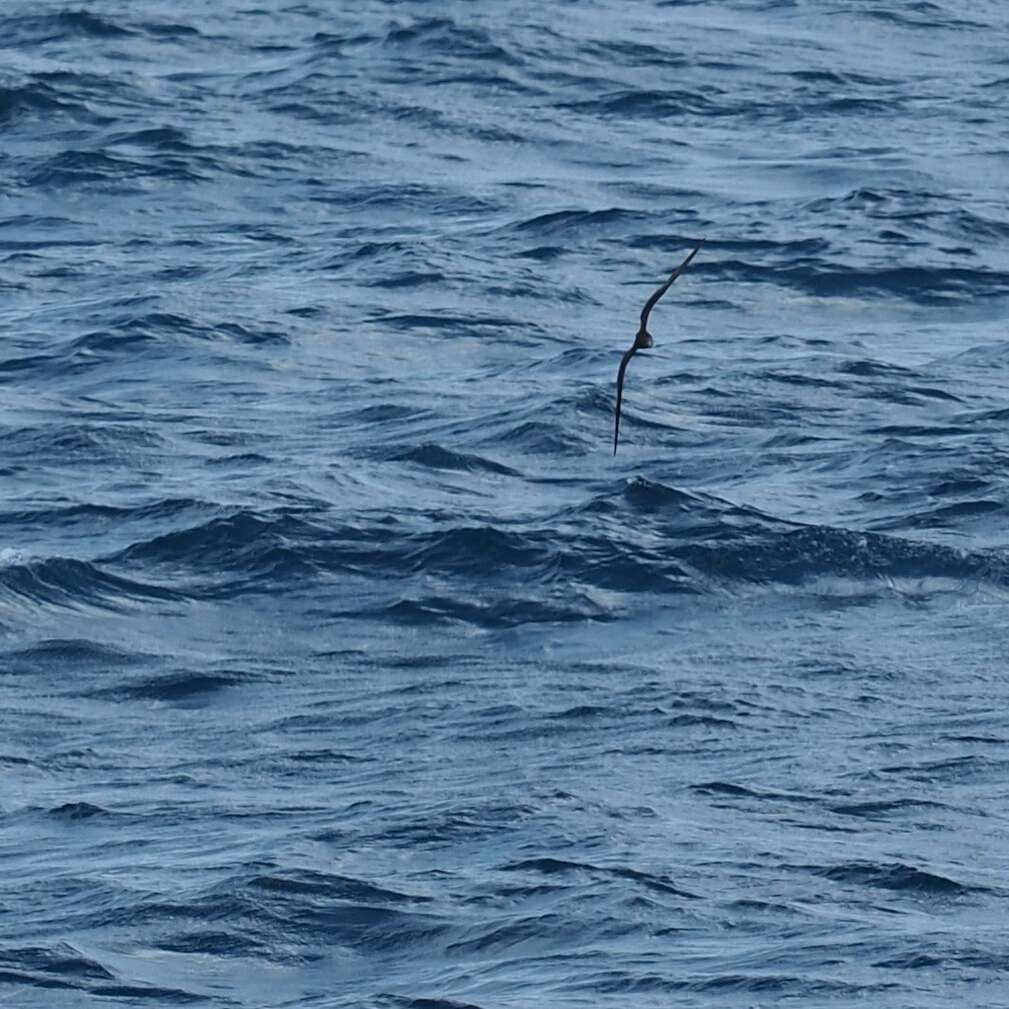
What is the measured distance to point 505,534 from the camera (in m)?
23.2

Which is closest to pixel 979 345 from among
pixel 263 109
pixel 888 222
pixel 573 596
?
pixel 888 222

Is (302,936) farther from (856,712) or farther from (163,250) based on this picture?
(163,250)

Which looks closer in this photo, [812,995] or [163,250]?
[812,995]

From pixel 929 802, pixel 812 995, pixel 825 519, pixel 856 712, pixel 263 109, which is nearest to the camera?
pixel 812 995

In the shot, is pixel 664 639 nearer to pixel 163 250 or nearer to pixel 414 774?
pixel 414 774

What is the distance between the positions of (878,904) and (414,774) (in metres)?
3.16

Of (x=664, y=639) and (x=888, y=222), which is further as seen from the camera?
(x=888, y=222)

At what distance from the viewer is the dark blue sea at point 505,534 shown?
707 inches

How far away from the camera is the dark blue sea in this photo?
18.0m

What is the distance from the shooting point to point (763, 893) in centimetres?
1798

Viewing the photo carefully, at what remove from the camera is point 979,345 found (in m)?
27.4

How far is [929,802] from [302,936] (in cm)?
368

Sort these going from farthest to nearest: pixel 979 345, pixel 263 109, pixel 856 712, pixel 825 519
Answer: pixel 263 109 → pixel 979 345 → pixel 825 519 → pixel 856 712

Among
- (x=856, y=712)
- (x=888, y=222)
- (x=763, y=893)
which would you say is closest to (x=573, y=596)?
(x=856, y=712)
